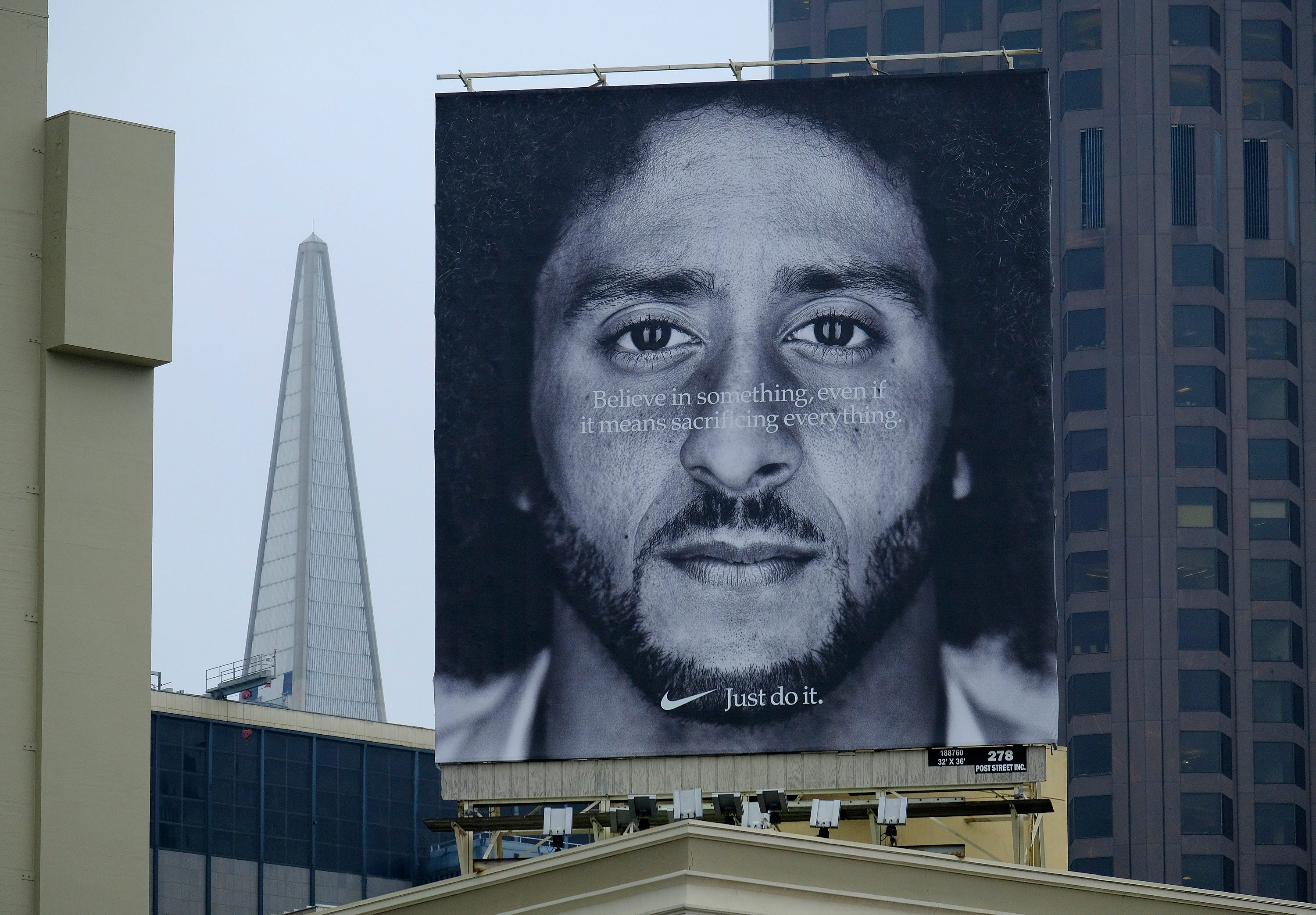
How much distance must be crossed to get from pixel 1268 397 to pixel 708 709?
83.9m

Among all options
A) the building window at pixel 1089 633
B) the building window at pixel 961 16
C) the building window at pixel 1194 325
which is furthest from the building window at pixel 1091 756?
the building window at pixel 961 16

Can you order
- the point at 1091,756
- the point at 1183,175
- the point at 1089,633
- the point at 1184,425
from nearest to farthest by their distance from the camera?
the point at 1091,756 → the point at 1089,633 → the point at 1184,425 → the point at 1183,175

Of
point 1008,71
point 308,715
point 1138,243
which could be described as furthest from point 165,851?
point 1138,243

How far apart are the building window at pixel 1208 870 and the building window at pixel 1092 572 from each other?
46.3 feet

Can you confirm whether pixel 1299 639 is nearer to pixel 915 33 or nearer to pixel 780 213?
pixel 915 33

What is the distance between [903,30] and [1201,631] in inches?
1485

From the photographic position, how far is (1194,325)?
114438 mm

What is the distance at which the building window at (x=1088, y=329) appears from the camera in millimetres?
114500

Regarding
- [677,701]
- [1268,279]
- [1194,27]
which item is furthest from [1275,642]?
[677,701]

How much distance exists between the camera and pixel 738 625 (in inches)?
1505

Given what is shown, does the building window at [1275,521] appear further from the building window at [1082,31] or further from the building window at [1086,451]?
the building window at [1082,31]

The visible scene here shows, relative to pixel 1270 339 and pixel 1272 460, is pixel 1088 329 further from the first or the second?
pixel 1272 460

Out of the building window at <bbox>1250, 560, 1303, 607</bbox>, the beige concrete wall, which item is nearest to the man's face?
the beige concrete wall

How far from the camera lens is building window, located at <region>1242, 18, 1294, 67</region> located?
4668 inches
